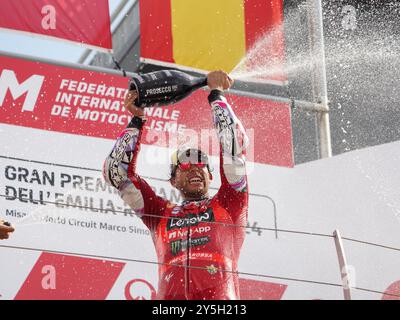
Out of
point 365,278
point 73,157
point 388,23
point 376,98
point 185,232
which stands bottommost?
point 185,232

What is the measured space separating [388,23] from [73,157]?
10.1 ft

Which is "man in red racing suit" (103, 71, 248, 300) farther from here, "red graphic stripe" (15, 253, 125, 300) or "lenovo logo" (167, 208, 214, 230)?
"red graphic stripe" (15, 253, 125, 300)

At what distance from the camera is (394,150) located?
5.63 m

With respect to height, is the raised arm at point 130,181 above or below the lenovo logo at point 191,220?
above

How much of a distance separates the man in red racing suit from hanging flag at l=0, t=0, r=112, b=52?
169 cm

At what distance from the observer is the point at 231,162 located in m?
3.67

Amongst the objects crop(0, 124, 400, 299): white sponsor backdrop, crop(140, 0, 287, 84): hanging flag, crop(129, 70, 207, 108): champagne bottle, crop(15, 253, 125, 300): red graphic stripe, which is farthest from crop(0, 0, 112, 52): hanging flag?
crop(129, 70, 207, 108): champagne bottle

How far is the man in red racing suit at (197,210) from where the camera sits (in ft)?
11.5

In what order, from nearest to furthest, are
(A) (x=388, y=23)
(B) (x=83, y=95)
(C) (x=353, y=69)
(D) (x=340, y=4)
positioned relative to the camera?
(B) (x=83, y=95) < (C) (x=353, y=69) < (A) (x=388, y=23) < (D) (x=340, y=4)

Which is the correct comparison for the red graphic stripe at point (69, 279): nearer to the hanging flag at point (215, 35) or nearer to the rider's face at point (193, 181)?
the rider's face at point (193, 181)

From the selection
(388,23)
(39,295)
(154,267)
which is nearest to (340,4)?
(388,23)

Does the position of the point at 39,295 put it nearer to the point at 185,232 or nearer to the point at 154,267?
the point at 154,267
